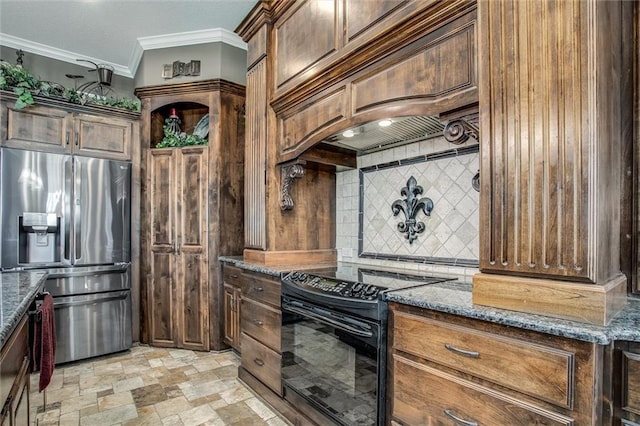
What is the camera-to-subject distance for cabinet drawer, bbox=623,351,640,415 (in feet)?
3.06

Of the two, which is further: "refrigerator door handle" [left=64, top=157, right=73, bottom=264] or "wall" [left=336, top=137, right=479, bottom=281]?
"refrigerator door handle" [left=64, top=157, right=73, bottom=264]

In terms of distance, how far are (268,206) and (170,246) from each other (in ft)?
4.70

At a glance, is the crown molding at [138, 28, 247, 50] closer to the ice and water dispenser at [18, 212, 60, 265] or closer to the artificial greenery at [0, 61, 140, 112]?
the artificial greenery at [0, 61, 140, 112]

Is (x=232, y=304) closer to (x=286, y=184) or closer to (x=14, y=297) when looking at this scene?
(x=286, y=184)

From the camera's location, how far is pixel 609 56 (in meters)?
1.17

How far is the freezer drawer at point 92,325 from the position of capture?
10.0 feet

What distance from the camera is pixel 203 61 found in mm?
3564

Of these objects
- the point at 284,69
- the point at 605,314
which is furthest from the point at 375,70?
the point at 605,314

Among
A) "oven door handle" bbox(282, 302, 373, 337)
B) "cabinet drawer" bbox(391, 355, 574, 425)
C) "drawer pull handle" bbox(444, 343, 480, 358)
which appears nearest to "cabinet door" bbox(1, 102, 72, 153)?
"oven door handle" bbox(282, 302, 373, 337)

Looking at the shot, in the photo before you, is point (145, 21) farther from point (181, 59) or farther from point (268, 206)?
point (268, 206)

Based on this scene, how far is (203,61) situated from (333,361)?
3.22 metres

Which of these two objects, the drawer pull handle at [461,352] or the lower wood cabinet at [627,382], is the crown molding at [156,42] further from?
the lower wood cabinet at [627,382]

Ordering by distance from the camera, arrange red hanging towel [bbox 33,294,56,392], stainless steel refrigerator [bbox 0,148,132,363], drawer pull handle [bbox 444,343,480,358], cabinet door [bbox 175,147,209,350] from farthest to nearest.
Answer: cabinet door [bbox 175,147,209,350] < stainless steel refrigerator [bbox 0,148,132,363] < red hanging towel [bbox 33,294,56,392] < drawer pull handle [bbox 444,343,480,358]

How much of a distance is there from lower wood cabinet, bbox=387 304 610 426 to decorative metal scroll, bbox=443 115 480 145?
0.79 meters
